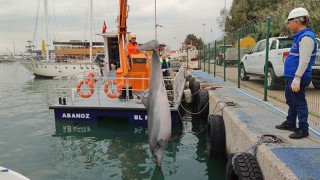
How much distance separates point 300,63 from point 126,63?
652 cm

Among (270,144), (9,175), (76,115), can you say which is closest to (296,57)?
(270,144)

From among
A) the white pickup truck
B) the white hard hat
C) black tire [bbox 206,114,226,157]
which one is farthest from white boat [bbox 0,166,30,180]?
the white pickup truck

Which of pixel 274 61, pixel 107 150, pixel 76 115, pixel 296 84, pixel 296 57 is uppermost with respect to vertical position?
pixel 296 57

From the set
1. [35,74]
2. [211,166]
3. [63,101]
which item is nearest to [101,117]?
[63,101]

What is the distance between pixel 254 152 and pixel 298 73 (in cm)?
126

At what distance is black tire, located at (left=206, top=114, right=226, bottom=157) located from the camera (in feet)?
19.6

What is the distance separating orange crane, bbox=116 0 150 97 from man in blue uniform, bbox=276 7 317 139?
222 inches

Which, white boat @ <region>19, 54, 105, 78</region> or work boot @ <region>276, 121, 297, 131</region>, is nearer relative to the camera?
work boot @ <region>276, 121, 297, 131</region>

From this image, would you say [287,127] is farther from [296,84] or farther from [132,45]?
[132,45]

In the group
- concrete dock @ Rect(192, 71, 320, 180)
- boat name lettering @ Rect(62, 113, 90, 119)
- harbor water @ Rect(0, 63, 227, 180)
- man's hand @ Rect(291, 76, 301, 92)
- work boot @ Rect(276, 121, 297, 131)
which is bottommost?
harbor water @ Rect(0, 63, 227, 180)

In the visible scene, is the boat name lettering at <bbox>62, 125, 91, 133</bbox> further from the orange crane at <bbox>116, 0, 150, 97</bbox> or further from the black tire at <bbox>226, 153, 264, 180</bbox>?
the black tire at <bbox>226, 153, 264, 180</bbox>

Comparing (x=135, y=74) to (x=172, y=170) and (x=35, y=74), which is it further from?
(x=35, y=74)

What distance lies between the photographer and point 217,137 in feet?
19.5

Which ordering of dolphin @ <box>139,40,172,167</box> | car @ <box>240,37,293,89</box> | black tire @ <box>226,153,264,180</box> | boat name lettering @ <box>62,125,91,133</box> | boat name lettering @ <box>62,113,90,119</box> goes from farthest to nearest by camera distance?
car @ <box>240,37,293,89</box>, boat name lettering @ <box>62,113,90,119</box>, boat name lettering @ <box>62,125,91,133</box>, dolphin @ <box>139,40,172,167</box>, black tire @ <box>226,153,264,180</box>
